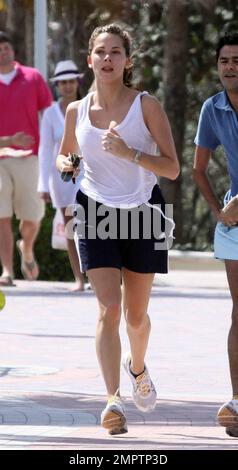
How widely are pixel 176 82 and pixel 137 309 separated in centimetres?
1420

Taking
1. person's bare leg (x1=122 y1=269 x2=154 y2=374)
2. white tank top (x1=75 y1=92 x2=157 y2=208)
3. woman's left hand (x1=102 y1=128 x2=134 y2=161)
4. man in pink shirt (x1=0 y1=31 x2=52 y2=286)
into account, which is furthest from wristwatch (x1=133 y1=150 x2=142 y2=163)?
man in pink shirt (x1=0 y1=31 x2=52 y2=286)

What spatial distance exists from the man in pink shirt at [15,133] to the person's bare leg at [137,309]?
6076 millimetres

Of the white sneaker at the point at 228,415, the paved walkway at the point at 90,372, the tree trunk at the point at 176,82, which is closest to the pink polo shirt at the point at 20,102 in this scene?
the paved walkway at the point at 90,372

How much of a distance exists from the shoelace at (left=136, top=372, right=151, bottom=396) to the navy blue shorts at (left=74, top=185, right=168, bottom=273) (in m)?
0.59

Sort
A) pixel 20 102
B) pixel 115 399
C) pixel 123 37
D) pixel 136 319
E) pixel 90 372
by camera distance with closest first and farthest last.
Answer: pixel 115 399, pixel 123 37, pixel 136 319, pixel 90 372, pixel 20 102

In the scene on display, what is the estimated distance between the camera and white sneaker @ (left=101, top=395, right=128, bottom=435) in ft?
22.9

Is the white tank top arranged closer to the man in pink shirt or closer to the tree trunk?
the man in pink shirt

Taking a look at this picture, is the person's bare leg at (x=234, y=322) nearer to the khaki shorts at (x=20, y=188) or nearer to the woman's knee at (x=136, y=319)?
the woman's knee at (x=136, y=319)

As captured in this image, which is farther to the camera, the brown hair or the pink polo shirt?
the pink polo shirt

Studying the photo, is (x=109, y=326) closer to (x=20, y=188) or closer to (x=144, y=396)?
(x=144, y=396)

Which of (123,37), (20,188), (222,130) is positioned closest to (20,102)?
(20,188)

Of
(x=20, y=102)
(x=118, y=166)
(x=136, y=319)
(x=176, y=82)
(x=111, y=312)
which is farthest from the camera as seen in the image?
(x=176, y=82)

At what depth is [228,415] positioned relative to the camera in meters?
7.14

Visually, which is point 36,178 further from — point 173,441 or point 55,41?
point 55,41
